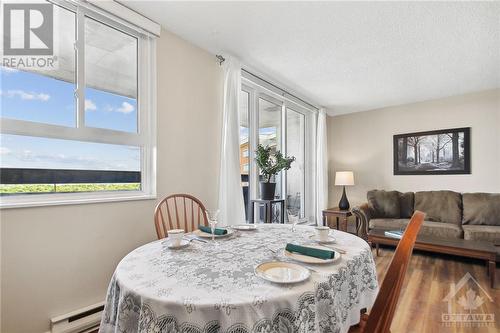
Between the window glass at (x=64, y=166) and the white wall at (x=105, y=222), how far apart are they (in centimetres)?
20

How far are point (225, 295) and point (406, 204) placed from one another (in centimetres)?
421

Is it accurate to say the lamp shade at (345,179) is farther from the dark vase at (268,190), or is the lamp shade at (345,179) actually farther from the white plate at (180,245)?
the white plate at (180,245)

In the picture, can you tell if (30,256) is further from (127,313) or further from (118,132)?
(127,313)

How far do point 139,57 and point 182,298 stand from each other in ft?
7.07

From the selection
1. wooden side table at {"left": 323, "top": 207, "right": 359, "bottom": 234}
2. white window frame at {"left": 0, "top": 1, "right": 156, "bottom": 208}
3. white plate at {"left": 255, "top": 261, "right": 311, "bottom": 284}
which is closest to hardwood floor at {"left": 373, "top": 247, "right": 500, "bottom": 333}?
wooden side table at {"left": 323, "top": 207, "right": 359, "bottom": 234}

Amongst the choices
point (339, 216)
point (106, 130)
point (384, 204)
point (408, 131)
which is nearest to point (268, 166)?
point (106, 130)

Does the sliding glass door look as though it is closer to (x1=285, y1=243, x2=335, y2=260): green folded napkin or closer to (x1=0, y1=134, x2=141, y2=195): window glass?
(x1=0, y1=134, x2=141, y2=195): window glass

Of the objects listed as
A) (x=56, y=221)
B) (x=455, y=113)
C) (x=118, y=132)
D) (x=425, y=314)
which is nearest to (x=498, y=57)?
(x=455, y=113)

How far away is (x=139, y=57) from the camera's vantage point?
7.38ft

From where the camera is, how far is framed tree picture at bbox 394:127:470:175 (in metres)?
3.99

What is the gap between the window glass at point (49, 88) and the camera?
62.6 inches

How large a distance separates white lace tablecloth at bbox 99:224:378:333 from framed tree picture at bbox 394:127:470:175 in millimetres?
3837

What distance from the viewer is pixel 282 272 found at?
99 centimetres

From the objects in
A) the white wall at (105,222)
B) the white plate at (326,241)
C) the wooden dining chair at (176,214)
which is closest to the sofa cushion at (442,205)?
the white plate at (326,241)
